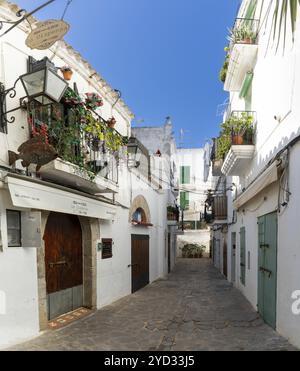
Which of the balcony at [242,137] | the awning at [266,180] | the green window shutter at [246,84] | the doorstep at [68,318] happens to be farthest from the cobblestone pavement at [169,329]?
the green window shutter at [246,84]

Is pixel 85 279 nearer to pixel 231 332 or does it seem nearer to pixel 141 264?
pixel 231 332

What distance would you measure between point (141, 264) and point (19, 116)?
8.12 m

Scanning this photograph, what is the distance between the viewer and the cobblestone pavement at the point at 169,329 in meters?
5.16

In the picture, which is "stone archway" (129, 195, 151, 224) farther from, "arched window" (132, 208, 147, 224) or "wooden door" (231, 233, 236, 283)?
"wooden door" (231, 233, 236, 283)

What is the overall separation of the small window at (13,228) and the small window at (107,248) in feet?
11.0

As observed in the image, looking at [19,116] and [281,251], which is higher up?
[19,116]

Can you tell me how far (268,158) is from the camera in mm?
6703

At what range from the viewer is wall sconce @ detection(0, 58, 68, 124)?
4777mm

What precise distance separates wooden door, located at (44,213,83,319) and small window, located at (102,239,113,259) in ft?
2.46

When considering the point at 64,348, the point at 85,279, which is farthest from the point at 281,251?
the point at 85,279

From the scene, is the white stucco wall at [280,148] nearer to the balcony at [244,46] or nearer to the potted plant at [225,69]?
the balcony at [244,46]

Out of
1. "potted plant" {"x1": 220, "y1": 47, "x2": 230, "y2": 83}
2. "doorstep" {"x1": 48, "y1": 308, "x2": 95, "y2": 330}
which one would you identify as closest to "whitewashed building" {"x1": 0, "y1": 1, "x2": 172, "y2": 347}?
"doorstep" {"x1": 48, "y1": 308, "x2": 95, "y2": 330}

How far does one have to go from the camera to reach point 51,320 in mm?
6395

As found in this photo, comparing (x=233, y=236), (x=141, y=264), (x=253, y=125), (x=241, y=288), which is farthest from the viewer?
(x=233, y=236)
